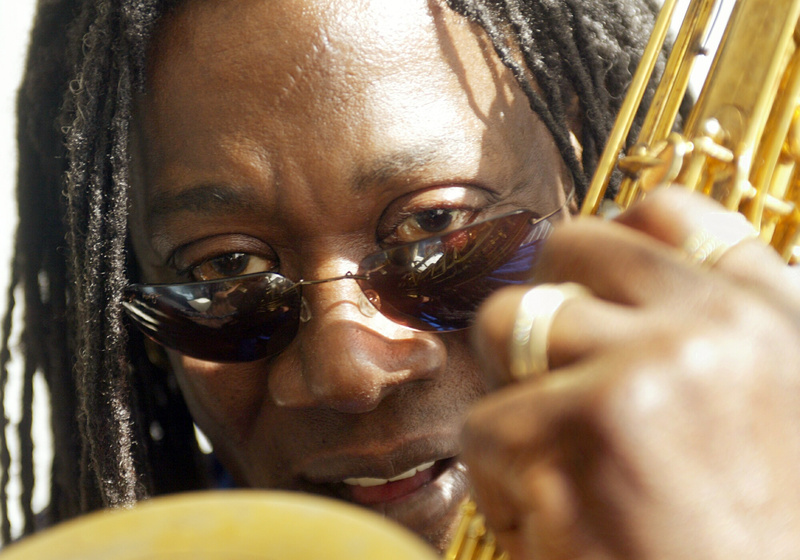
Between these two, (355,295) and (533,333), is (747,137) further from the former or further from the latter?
(355,295)

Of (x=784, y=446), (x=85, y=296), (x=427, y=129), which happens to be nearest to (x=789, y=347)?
(x=784, y=446)

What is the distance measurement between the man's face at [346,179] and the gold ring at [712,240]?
2.71 ft

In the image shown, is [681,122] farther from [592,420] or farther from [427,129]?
[592,420]

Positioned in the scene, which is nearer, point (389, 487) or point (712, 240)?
point (712, 240)

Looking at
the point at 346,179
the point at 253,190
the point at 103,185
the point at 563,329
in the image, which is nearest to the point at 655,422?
the point at 563,329

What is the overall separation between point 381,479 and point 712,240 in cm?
110

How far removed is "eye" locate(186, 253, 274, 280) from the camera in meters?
1.79

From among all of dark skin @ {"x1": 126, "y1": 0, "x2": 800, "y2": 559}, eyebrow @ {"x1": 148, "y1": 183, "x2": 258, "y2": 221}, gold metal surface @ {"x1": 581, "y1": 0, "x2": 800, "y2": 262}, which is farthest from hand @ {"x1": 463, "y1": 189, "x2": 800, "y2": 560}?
eyebrow @ {"x1": 148, "y1": 183, "x2": 258, "y2": 221}

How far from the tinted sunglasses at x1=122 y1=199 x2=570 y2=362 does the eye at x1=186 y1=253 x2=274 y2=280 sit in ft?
0.26

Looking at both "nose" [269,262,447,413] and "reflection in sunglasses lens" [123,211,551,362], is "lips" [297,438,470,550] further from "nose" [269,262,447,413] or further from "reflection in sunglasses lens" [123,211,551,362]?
"reflection in sunglasses lens" [123,211,551,362]

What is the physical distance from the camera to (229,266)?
183 cm

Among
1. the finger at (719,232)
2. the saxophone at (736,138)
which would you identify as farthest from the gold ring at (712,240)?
the saxophone at (736,138)

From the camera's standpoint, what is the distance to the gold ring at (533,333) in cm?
83

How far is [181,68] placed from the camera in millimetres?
1770
